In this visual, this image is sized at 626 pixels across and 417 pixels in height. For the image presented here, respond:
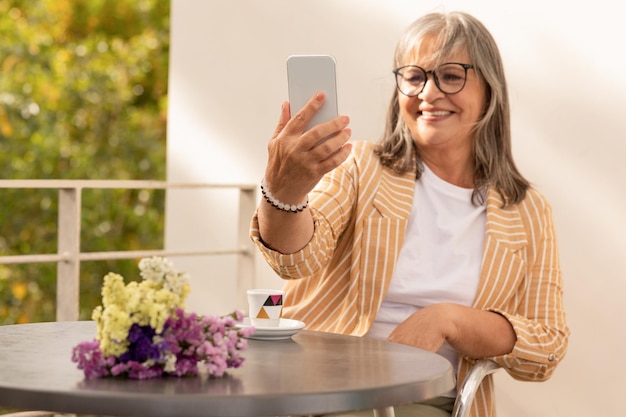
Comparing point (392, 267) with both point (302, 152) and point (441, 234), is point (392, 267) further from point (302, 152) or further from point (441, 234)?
point (302, 152)

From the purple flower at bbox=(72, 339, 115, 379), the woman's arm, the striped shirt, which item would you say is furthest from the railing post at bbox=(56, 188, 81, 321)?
the purple flower at bbox=(72, 339, 115, 379)

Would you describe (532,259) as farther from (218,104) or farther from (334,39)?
(218,104)

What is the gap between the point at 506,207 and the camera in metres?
2.32

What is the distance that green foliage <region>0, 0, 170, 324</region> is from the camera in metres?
8.16

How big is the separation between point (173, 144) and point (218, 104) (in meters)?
0.30

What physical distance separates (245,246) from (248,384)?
2146 millimetres

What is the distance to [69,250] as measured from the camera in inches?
110

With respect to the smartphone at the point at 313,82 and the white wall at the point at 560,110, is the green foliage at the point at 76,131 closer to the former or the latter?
the white wall at the point at 560,110

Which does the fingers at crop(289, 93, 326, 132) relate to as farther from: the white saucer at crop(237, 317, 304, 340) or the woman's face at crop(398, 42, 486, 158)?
the woman's face at crop(398, 42, 486, 158)

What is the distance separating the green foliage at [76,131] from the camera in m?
8.16

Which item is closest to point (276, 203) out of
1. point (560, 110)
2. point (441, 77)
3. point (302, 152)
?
point (302, 152)

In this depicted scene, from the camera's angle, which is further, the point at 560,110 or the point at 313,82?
the point at 560,110

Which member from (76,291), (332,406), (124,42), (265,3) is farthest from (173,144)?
(124,42)

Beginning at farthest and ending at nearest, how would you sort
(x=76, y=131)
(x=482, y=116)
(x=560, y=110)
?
(x=76, y=131)
(x=560, y=110)
(x=482, y=116)
